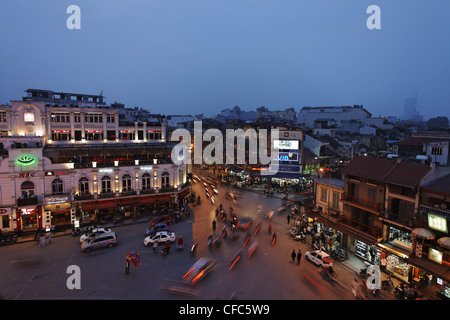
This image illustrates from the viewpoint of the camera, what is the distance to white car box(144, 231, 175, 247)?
25.7m

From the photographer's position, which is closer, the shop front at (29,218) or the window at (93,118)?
the shop front at (29,218)

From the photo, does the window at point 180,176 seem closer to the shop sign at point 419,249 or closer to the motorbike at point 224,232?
the motorbike at point 224,232

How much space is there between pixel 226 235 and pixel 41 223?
19.8 meters

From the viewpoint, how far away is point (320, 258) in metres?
21.8

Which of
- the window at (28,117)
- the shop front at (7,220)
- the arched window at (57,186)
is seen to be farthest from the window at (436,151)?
the window at (28,117)

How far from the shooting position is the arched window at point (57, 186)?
30.4 metres

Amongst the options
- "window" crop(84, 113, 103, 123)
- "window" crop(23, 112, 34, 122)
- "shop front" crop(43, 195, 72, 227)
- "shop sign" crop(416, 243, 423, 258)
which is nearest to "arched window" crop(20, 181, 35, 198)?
"shop front" crop(43, 195, 72, 227)

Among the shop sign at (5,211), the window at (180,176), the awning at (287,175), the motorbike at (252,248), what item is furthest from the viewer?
the awning at (287,175)

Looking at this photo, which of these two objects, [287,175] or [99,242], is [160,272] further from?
[287,175]

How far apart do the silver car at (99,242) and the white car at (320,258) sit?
17.6m

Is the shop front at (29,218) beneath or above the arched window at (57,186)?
beneath

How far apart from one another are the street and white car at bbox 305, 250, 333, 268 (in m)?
0.45

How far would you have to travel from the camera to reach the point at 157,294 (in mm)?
17906

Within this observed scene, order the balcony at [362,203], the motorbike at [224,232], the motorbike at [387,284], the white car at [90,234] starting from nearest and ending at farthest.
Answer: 1. the motorbike at [387,284]
2. the balcony at [362,203]
3. the white car at [90,234]
4. the motorbike at [224,232]
